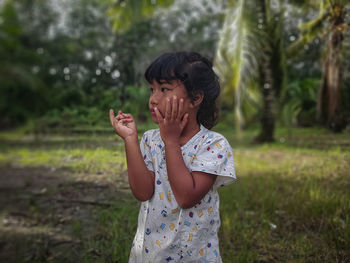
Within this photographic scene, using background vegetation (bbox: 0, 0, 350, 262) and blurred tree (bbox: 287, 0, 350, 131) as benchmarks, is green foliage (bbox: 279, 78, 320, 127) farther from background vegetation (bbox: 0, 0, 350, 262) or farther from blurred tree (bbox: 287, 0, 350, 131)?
blurred tree (bbox: 287, 0, 350, 131)

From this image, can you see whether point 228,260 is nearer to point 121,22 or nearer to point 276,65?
point 276,65

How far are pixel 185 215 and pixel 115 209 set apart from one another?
830mm

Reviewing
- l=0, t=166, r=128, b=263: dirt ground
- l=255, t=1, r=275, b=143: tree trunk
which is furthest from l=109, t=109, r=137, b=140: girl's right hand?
l=255, t=1, r=275, b=143: tree trunk

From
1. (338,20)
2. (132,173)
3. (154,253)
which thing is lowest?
(154,253)

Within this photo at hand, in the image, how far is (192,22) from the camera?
23.2ft

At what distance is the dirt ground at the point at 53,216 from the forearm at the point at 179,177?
2.50ft

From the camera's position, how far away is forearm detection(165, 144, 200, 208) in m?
1.00

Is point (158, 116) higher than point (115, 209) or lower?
higher

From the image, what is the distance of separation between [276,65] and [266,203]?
1.58 meters

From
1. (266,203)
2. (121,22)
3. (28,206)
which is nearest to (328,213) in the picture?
(266,203)

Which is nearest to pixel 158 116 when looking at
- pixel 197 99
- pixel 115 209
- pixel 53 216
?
pixel 197 99

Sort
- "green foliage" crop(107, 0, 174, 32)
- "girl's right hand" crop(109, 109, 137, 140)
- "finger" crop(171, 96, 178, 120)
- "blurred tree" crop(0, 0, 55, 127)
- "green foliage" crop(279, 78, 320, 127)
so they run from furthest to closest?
"green foliage" crop(107, 0, 174, 32)
"green foliage" crop(279, 78, 320, 127)
"girl's right hand" crop(109, 109, 137, 140)
"finger" crop(171, 96, 178, 120)
"blurred tree" crop(0, 0, 55, 127)

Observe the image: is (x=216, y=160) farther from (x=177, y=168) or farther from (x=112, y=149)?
(x=112, y=149)

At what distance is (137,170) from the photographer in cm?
107
